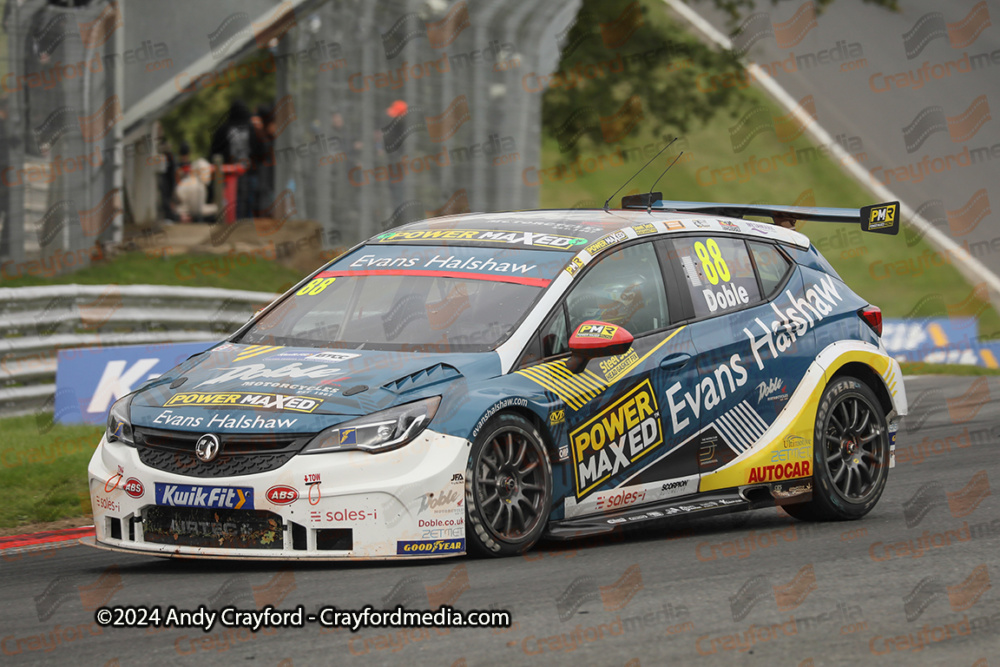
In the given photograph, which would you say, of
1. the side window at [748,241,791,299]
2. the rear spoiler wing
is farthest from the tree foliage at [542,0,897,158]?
the side window at [748,241,791,299]

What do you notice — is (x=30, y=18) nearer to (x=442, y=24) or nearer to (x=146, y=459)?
(x=442, y=24)

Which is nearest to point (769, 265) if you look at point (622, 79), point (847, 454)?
point (847, 454)

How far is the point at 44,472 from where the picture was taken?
9.18 meters

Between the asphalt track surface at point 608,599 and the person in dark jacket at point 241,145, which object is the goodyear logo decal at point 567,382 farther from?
the person in dark jacket at point 241,145

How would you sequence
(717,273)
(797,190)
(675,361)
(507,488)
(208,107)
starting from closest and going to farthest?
(507,488) < (675,361) < (717,273) < (208,107) < (797,190)

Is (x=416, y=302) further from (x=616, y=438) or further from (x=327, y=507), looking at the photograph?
(x=327, y=507)

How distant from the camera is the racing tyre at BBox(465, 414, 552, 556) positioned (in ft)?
20.4

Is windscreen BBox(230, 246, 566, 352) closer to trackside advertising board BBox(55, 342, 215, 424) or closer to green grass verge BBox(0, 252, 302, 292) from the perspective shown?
trackside advertising board BBox(55, 342, 215, 424)

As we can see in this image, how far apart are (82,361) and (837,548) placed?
260 inches

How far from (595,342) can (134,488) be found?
2181 mm

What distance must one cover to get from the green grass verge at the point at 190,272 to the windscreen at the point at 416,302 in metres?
10.4

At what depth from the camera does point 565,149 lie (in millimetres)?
27875

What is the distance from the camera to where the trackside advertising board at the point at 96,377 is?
1116 cm

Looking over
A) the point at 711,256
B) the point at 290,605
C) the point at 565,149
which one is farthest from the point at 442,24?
the point at 290,605
